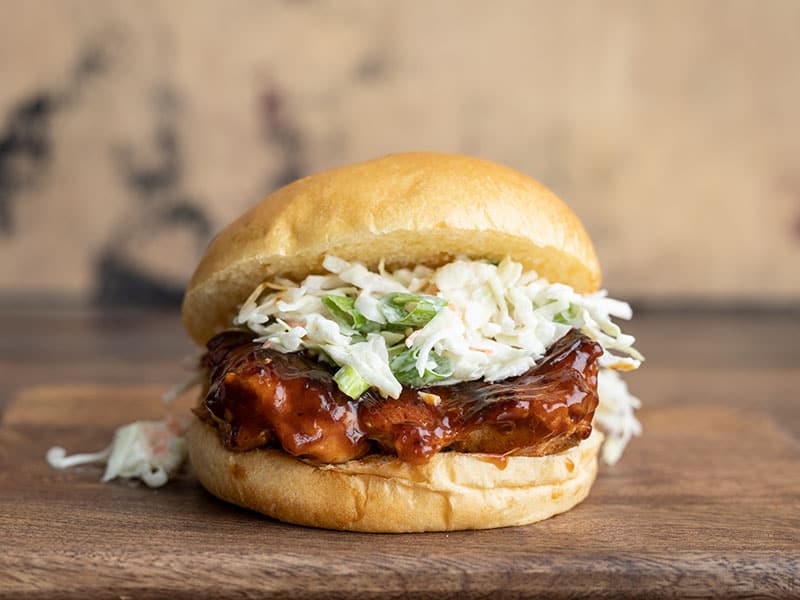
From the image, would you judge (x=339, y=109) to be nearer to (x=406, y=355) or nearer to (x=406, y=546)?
(x=406, y=355)

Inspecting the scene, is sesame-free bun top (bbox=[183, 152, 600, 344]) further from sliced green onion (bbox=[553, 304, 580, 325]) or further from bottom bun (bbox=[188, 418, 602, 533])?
bottom bun (bbox=[188, 418, 602, 533])

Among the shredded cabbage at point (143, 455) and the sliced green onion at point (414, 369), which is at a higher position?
the sliced green onion at point (414, 369)

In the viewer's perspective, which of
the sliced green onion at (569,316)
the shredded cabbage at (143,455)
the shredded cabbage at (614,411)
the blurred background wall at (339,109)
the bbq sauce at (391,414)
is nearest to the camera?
the bbq sauce at (391,414)

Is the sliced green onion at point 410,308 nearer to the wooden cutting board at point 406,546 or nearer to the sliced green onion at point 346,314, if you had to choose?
the sliced green onion at point 346,314

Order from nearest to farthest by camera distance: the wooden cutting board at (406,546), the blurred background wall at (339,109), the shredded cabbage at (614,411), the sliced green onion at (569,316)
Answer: the wooden cutting board at (406,546), the sliced green onion at (569,316), the shredded cabbage at (614,411), the blurred background wall at (339,109)

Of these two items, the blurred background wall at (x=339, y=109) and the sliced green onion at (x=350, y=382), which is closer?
the sliced green onion at (x=350, y=382)

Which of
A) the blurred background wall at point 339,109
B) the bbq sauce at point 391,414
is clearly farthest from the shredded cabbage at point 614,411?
the blurred background wall at point 339,109

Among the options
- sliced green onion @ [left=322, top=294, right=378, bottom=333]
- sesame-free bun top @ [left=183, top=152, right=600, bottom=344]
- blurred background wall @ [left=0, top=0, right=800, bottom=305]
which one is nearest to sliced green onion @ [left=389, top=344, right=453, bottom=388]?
sliced green onion @ [left=322, top=294, right=378, bottom=333]
